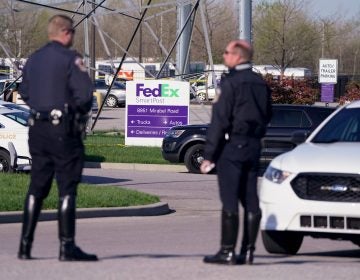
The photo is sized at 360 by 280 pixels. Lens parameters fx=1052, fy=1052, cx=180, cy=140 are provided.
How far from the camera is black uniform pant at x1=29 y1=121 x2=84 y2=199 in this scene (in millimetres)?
8656

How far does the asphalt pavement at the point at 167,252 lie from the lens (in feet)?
28.1

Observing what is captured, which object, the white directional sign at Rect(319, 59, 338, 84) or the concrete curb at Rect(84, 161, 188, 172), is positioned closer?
the concrete curb at Rect(84, 161, 188, 172)

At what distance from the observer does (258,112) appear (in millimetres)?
8867

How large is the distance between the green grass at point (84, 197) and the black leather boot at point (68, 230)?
20.3 feet

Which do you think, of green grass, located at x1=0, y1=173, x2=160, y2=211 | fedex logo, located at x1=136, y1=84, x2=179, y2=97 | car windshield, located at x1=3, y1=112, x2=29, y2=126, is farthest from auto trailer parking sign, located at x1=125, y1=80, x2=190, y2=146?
green grass, located at x1=0, y1=173, x2=160, y2=211

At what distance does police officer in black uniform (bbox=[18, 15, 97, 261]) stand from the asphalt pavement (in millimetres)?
508

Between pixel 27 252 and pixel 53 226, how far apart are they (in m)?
5.55

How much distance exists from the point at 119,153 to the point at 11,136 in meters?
6.22

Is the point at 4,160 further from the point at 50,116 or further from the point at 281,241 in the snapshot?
the point at 50,116

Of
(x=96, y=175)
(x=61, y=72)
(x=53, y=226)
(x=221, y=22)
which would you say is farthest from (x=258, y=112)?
(x=221, y=22)

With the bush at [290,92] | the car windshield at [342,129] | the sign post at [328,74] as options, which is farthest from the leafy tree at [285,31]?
the car windshield at [342,129]

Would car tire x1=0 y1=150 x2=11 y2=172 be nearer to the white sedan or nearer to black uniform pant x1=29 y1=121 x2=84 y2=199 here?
the white sedan

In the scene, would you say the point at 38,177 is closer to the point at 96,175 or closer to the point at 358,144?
the point at 358,144

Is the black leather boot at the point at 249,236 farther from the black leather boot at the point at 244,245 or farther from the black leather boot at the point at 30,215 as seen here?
the black leather boot at the point at 30,215
